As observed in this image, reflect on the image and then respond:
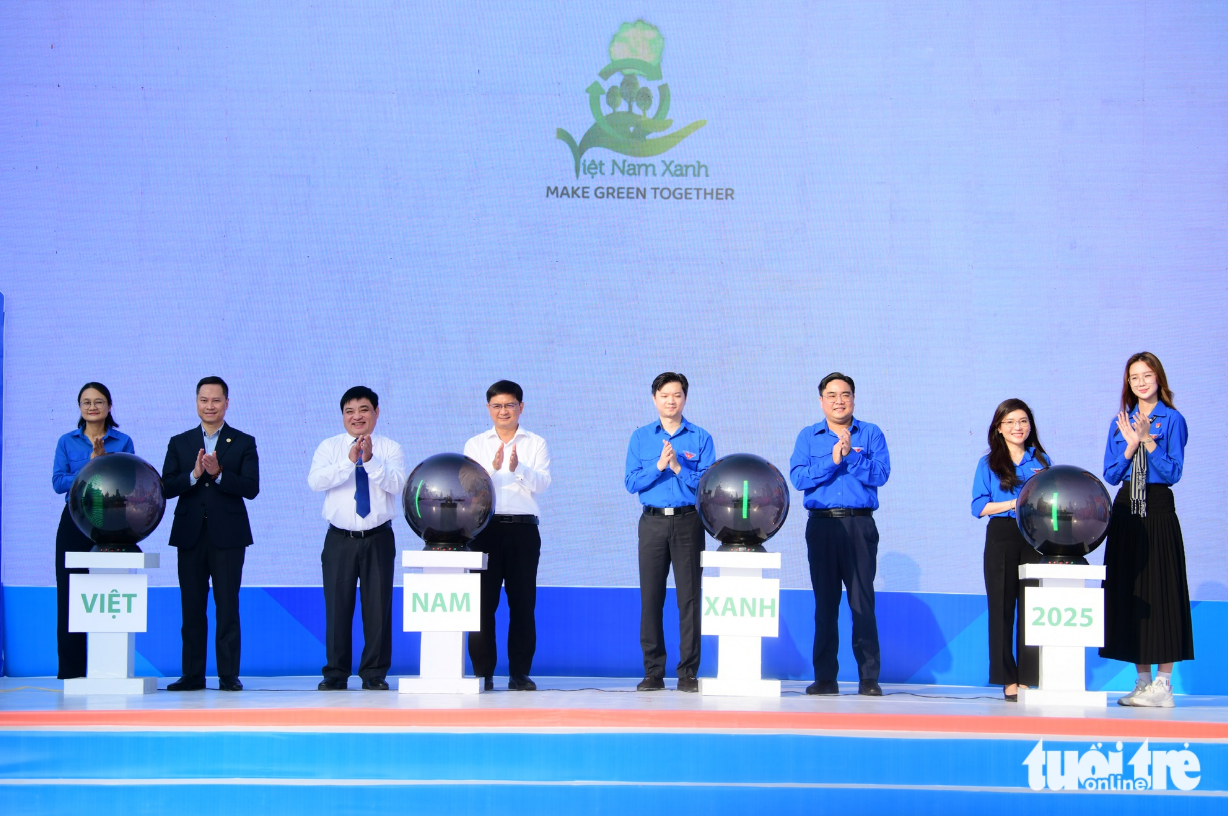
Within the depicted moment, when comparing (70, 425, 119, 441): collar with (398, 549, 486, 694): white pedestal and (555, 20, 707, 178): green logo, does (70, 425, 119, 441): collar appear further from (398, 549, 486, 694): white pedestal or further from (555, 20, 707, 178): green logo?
(555, 20, 707, 178): green logo

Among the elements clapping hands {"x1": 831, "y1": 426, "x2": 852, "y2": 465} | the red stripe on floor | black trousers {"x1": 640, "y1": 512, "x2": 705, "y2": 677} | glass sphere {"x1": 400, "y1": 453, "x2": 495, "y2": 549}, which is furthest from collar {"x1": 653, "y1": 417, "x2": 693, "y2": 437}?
the red stripe on floor

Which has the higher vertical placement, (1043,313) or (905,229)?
(905,229)

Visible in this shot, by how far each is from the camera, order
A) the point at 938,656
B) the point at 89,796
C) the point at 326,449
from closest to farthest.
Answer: the point at 89,796 < the point at 326,449 < the point at 938,656

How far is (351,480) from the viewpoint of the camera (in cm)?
556

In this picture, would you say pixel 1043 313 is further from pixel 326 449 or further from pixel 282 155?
pixel 282 155

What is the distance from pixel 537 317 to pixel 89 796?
13.3 feet

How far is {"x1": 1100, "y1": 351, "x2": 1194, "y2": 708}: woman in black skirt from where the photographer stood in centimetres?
505

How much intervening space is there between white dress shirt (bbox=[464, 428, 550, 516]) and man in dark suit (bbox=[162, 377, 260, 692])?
3.79 feet

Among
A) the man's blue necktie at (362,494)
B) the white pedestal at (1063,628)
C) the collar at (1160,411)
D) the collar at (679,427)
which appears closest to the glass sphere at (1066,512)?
the white pedestal at (1063,628)

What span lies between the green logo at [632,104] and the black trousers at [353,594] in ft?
9.46

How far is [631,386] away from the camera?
280 inches

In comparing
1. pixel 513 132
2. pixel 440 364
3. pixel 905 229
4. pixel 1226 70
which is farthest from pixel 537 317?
pixel 1226 70

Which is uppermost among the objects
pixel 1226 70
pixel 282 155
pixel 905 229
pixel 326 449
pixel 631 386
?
pixel 1226 70

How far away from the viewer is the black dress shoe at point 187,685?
5285 millimetres
